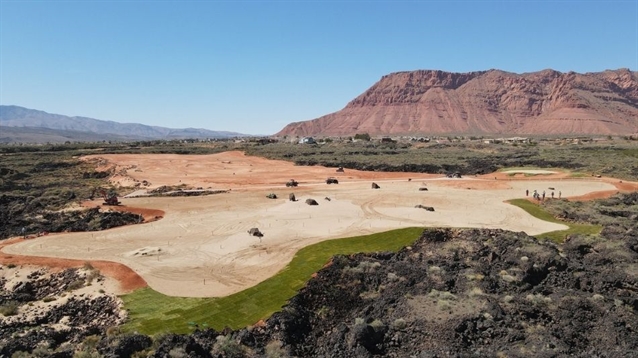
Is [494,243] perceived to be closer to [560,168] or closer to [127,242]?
[127,242]

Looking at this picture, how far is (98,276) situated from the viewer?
26.4m

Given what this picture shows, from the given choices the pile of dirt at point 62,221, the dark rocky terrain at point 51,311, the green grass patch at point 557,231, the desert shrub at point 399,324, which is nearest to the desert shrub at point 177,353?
the dark rocky terrain at point 51,311

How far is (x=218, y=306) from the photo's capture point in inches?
858

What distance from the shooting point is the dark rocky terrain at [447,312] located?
17.6m

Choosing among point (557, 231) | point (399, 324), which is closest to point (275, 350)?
point (399, 324)

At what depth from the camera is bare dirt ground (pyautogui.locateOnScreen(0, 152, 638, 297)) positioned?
27.7 metres

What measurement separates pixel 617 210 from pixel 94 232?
51.5 m

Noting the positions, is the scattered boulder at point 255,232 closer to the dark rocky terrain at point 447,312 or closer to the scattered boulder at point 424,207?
the dark rocky terrain at point 447,312

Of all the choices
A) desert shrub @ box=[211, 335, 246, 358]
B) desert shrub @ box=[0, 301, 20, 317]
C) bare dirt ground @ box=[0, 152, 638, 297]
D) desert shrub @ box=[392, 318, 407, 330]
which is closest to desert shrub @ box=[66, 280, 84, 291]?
bare dirt ground @ box=[0, 152, 638, 297]

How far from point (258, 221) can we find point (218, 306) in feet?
59.3

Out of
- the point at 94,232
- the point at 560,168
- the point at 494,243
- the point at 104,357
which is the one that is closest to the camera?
the point at 104,357

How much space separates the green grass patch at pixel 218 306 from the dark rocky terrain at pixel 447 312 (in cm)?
87

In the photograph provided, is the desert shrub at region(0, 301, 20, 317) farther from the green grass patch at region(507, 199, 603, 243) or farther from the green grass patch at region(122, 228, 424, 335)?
the green grass patch at region(507, 199, 603, 243)

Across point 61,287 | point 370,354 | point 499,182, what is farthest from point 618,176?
point 61,287
